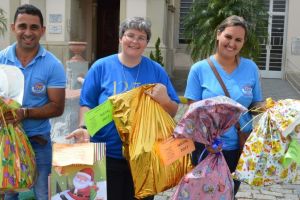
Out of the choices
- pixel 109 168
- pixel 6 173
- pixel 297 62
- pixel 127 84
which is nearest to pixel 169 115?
pixel 127 84

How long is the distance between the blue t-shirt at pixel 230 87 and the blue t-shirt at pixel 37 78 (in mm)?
919

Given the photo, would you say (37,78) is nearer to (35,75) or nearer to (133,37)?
(35,75)

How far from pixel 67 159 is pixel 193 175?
75 cm

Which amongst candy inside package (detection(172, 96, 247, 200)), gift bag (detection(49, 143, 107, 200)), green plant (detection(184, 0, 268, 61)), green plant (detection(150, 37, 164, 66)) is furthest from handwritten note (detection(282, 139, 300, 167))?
green plant (detection(150, 37, 164, 66))

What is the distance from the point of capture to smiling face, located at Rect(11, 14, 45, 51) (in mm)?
3182

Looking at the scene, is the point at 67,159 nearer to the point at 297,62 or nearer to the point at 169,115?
the point at 169,115

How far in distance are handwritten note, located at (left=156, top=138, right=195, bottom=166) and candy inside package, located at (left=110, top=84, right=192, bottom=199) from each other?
0.10 ft

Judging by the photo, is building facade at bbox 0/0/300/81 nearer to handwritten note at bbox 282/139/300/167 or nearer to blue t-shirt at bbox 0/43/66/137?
blue t-shirt at bbox 0/43/66/137

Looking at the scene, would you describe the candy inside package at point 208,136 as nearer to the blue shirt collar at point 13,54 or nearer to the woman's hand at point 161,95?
the woman's hand at point 161,95

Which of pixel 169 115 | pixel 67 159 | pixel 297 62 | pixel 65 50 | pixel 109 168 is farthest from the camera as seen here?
pixel 297 62

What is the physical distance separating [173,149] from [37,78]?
1070mm

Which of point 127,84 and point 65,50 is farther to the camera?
point 65,50

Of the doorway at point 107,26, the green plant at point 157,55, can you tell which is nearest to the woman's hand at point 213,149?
the green plant at point 157,55

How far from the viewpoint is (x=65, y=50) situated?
14570 millimetres
